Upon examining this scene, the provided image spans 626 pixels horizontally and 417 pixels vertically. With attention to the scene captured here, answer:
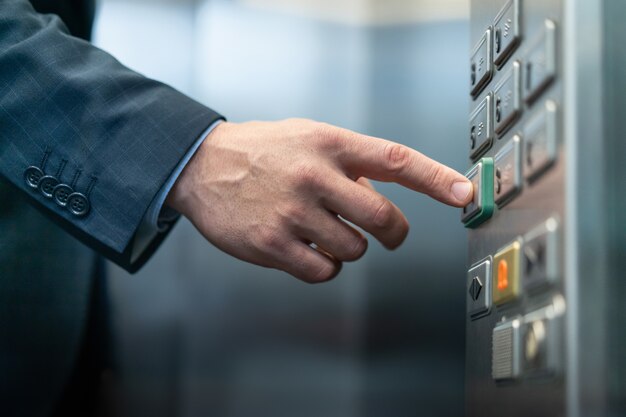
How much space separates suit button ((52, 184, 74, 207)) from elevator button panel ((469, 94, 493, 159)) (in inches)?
15.7

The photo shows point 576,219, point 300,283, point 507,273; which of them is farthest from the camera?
point 300,283

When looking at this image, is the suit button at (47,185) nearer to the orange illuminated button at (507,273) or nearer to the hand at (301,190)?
the hand at (301,190)

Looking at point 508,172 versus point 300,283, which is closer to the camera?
point 508,172

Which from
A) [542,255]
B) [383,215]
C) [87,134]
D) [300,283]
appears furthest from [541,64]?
[300,283]

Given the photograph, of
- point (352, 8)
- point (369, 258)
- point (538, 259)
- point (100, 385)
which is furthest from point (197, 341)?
point (538, 259)

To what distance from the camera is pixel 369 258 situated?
1.04 meters

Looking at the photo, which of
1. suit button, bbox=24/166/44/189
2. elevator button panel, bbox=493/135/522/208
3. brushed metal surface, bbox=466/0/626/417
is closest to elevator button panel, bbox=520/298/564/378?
brushed metal surface, bbox=466/0/626/417

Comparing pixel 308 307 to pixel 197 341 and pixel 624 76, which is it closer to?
pixel 197 341

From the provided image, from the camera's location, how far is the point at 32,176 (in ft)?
2.59

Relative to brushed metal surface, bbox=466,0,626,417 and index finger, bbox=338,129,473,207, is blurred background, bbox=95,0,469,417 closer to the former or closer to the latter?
index finger, bbox=338,129,473,207

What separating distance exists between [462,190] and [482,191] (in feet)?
0.12

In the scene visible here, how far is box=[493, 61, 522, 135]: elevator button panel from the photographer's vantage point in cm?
58

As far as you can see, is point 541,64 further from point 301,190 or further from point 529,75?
point 301,190

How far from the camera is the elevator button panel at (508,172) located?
57 centimetres
